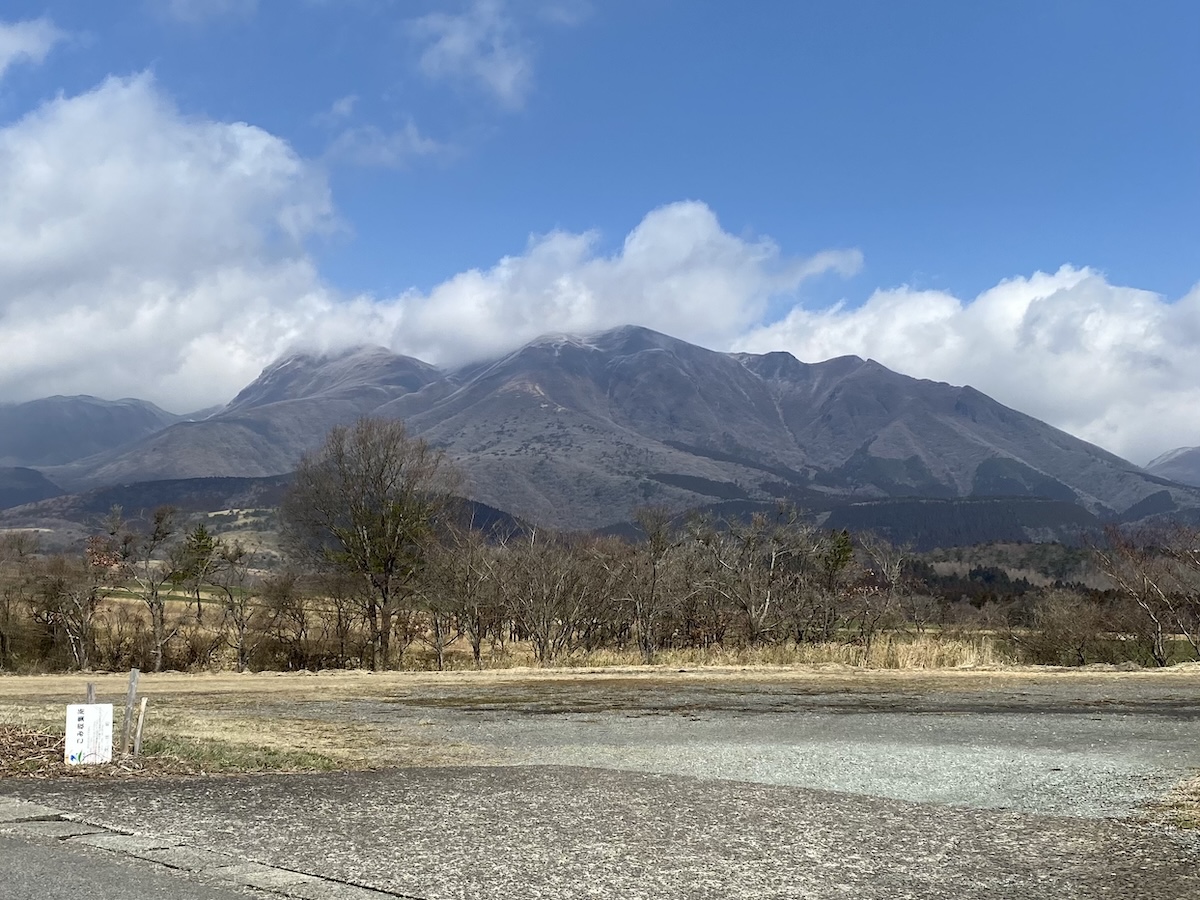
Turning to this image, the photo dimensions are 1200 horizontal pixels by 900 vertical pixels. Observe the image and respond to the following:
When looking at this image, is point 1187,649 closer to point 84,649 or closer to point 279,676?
point 279,676

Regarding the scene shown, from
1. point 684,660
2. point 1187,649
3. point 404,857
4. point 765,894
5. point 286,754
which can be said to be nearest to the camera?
point 765,894

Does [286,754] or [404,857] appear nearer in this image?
[404,857]

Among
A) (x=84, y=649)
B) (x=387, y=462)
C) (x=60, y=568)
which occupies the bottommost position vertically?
(x=84, y=649)

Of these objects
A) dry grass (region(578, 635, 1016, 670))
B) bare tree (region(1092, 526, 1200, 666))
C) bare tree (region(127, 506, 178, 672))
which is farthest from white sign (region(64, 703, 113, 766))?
bare tree (region(1092, 526, 1200, 666))

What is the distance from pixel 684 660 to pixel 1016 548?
15862 cm

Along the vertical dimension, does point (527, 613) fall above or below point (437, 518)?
below

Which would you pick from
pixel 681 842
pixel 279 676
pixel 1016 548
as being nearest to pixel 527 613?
pixel 279 676

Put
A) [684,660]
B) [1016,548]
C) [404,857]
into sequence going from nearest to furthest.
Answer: [404,857] → [684,660] → [1016,548]

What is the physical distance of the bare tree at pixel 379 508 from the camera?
46.3 m

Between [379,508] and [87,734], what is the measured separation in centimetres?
3403

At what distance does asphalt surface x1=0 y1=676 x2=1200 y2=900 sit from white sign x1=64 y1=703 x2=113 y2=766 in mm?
843

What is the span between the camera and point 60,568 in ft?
171

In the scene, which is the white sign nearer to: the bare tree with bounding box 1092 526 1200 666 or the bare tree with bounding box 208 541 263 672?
the bare tree with bounding box 208 541 263 672

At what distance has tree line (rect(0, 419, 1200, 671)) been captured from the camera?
44156 millimetres
